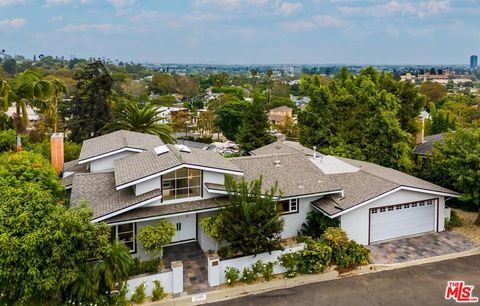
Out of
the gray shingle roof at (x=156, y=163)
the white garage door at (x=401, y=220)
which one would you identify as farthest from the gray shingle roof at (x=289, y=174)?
the white garage door at (x=401, y=220)

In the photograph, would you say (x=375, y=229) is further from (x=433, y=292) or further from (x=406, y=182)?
(x=433, y=292)

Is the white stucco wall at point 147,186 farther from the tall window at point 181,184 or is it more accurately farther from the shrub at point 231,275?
the shrub at point 231,275

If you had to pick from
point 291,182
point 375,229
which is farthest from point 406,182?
point 291,182

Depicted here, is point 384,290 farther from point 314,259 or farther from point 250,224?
point 250,224

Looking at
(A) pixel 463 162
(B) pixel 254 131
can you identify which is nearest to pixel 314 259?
(A) pixel 463 162

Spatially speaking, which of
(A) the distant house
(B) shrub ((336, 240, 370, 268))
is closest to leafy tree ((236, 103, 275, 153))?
(B) shrub ((336, 240, 370, 268))
